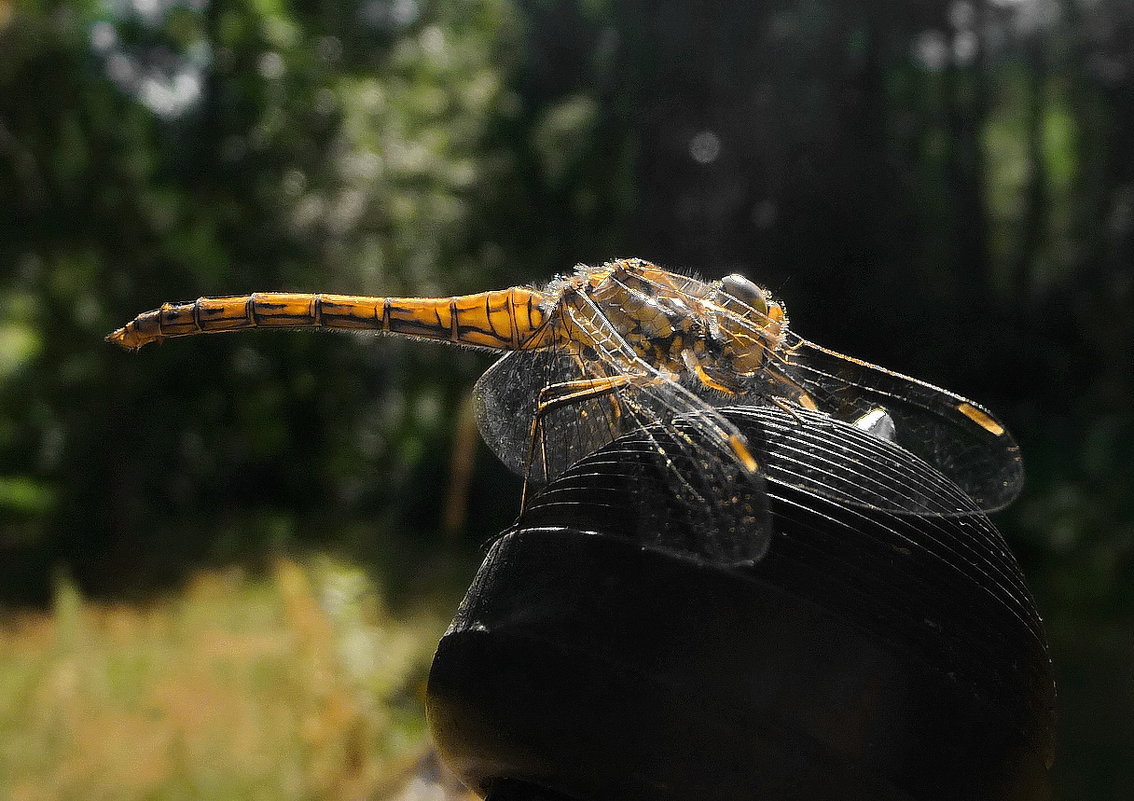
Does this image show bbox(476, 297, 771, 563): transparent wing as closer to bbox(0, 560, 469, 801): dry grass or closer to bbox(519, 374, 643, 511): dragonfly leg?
bbox(519, 374, 643, 511): dragonfly leg

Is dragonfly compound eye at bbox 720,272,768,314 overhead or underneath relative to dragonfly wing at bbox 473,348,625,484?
overhead

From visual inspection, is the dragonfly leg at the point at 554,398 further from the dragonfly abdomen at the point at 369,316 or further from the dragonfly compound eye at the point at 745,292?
the dragonfly compound eye at the point at 745,292

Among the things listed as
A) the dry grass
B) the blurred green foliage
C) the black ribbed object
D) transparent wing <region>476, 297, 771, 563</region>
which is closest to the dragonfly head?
transparent wing <region>476, 297, 771, 563</region>

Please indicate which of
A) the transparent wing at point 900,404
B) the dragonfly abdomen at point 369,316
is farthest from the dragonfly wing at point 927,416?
the dragonfly abdomen at point 369,316

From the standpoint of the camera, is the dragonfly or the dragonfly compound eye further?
the dragonfly compound eye

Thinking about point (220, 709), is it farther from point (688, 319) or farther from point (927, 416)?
point (927, 416)

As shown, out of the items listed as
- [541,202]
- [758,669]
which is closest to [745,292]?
[758,669]

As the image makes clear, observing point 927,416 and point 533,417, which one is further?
point 533,417
